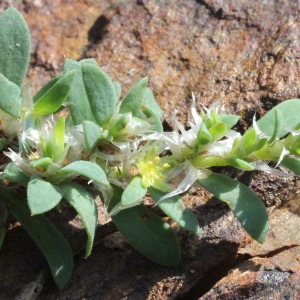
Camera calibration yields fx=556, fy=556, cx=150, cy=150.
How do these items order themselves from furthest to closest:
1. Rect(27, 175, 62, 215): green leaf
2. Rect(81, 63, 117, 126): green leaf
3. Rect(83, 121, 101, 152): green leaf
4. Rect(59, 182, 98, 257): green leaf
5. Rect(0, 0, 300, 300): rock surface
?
Rect(0, 0, 300, 300): rock surface < Rect(81, 63, 117, 126): green leaf < Rect(83, 121, 101, 152): green leaf < Rect(59, 182, 98, 257): green leaf < Rect(27, 175, 62, 215): green leaf

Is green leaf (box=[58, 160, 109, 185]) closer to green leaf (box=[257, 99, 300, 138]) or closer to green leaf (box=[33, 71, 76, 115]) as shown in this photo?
green leaf (box=[33, 71, 76, 115])

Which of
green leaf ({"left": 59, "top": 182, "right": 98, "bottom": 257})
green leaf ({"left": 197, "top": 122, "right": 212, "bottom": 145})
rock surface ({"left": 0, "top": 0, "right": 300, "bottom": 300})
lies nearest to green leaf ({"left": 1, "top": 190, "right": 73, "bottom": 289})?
rock surface ({"left": 0, "top": 0, "right": 300, "bottom": 300})

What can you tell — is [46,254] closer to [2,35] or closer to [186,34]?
[2,35]

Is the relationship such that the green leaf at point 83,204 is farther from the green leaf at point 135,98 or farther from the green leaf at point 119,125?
the green leaf at point 135,98

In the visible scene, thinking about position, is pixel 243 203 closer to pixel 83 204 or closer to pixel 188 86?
pixel 83 204

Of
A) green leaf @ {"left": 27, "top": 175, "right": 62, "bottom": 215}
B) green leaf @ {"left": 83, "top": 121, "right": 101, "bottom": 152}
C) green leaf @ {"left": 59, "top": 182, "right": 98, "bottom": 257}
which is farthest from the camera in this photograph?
green leaf @ {"left": 83, "top": 121, "right": 101, "bottom": 152}

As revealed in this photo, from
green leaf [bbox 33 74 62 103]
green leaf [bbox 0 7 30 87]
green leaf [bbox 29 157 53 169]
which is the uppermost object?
green leaf [bbox 0 7 30 87]

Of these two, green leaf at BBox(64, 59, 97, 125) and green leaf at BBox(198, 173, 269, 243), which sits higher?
green leaf at BBox(64, 59, 97, 125)

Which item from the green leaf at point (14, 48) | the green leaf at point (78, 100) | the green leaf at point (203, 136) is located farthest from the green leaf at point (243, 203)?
the green leaf at point (14, 48)
